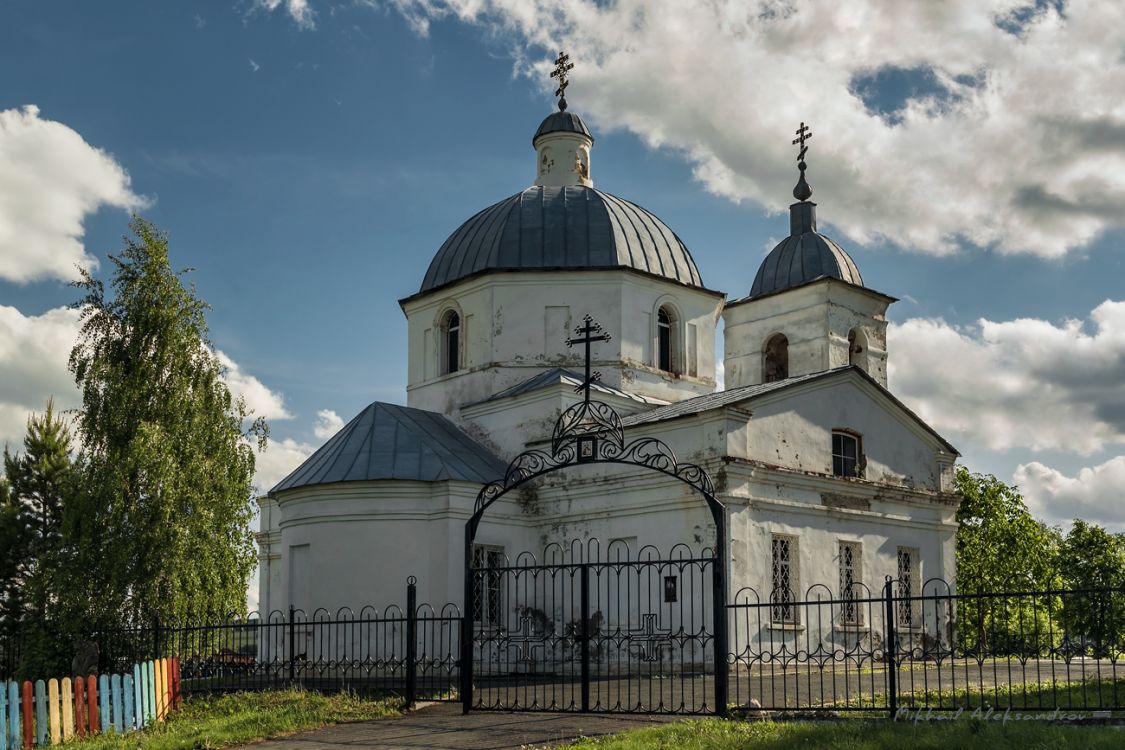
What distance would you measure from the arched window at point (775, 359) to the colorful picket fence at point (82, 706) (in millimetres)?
15066

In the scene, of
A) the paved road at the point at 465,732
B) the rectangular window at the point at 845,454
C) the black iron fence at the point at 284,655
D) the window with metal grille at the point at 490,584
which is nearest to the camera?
the paved road at the point at 465,732

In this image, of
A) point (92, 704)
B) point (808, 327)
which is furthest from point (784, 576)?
point (92, 704)

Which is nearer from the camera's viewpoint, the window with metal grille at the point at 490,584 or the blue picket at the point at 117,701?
the blue picket at the point at 117,701

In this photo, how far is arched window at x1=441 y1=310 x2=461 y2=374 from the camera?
23750 mm

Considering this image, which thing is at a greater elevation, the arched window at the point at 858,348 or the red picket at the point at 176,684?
the arched window at the point at 858,348

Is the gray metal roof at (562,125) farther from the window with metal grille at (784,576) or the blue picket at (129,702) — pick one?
the blue picket at (129,702)

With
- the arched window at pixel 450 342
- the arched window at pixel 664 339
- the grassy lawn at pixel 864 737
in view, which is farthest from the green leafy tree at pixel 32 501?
the grassy lawn at pixel 864 737

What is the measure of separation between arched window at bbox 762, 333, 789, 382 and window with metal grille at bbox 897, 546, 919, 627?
18.3 ft

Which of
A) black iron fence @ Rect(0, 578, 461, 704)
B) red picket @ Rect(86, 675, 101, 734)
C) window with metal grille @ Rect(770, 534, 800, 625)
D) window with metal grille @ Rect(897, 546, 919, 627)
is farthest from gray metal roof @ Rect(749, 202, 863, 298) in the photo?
Result: red picket @ Rect(86, 675, 101, 734)

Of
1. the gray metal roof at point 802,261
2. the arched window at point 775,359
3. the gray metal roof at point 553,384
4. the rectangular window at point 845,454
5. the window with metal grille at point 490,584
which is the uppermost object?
the gray metal roof at point 802,261

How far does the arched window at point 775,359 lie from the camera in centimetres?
2525

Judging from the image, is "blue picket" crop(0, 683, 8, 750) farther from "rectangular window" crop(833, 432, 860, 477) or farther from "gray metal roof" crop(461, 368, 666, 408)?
"rectangular window" crop(833, 432, 860, 477)

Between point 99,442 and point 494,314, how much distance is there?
771 centimetres

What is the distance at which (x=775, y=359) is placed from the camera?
25469mm
